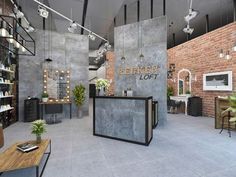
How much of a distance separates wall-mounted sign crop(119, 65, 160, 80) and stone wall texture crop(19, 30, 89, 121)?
260cm

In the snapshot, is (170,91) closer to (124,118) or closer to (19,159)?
(124,118)

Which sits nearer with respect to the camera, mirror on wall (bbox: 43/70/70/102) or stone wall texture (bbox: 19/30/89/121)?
stone wall texture (bbox: 19/30/89/121)

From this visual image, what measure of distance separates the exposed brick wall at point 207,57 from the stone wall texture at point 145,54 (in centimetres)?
282

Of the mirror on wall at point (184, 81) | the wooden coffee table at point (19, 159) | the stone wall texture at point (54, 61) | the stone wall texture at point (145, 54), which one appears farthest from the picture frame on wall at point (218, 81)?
the wooden coffee table at point (19, 159)

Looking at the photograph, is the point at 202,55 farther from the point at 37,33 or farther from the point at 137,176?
the point at 37,33

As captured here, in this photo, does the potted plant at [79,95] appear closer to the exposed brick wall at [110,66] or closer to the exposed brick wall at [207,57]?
the exposed brick wall at [110,66]

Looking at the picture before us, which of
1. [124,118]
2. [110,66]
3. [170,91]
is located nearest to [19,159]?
[124,118]

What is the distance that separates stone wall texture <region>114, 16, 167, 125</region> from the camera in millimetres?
5926

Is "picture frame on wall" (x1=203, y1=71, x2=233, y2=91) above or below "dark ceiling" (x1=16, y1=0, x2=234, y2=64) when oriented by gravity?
below

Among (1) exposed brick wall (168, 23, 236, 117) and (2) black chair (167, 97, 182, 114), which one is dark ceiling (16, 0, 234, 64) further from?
(2) black chair (167, 97, 182, 114)

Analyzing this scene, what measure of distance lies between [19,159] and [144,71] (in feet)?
15.8

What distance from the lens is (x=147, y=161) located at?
10.1 ft

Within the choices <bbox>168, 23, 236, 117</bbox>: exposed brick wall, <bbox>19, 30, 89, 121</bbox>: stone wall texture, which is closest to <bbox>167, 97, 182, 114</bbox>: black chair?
<bbox>168, 23, 236, 117</bbox>: exposed brick wall

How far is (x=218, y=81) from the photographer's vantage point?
7000mm
